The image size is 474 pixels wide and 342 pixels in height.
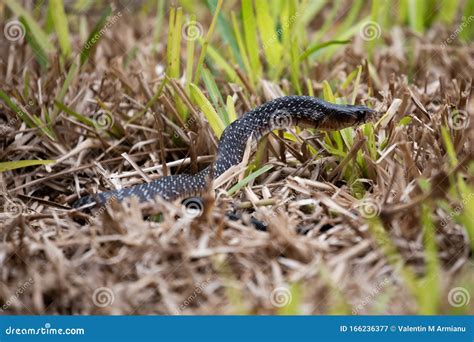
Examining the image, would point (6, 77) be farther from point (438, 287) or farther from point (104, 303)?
point (438, 287)

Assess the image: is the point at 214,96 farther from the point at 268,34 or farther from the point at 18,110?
the point at 18,110

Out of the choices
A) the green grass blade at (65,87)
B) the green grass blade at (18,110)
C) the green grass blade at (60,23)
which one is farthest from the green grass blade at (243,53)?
the green grass blade at (18,110)

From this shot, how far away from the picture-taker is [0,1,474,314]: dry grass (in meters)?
3.27

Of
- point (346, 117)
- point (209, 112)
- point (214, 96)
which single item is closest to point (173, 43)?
point (214, 96)

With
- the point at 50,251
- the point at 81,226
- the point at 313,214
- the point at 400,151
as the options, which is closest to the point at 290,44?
the point at 400,151

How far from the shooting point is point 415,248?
3467 millimetres

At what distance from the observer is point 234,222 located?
3.75 metres

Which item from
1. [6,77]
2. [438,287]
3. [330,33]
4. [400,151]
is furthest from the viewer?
[330,33]

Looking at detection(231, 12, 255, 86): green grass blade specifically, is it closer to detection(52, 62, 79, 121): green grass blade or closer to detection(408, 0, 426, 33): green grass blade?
detection(52, 62, 79, 121): green grass blade

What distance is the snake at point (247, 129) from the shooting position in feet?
14.0

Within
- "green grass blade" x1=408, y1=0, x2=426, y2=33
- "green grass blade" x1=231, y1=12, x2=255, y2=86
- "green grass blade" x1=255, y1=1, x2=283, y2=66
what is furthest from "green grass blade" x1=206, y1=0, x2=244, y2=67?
"green grass blade" x1=408, y1=0, x2=426, y2=33

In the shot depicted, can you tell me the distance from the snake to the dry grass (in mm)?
140

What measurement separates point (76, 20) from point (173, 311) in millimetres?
5546

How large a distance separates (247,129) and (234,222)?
1131mm
